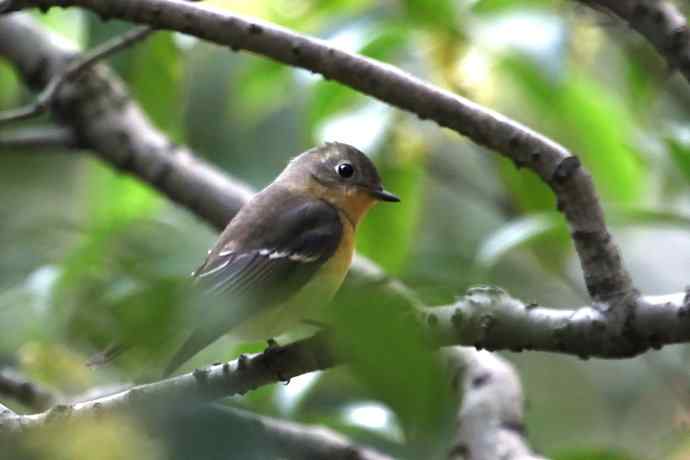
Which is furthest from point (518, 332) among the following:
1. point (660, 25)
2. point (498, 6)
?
point (498, 6)

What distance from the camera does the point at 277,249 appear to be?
3.24 m

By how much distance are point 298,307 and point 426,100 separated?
0.73 meters

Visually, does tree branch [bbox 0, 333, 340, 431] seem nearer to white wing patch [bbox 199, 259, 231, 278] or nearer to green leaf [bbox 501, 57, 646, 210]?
white wing patch [bbox 199, 259, 231, 278]

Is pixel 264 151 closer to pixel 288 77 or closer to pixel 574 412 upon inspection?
pixel 288 77

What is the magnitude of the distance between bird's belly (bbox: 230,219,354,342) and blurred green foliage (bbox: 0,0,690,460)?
183 millimetres

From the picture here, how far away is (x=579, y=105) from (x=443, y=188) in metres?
2.20

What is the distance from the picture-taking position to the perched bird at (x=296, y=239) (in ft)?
9.69

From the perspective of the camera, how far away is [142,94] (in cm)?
407

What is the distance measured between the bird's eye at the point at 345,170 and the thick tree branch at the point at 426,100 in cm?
112

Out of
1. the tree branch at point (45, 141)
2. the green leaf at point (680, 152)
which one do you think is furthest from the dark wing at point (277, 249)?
the tree branch at point (45, 141)

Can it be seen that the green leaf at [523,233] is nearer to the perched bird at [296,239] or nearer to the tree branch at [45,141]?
the perched bird at [296,239]

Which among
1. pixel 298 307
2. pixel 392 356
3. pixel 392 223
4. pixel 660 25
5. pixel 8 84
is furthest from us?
pixel 8 84

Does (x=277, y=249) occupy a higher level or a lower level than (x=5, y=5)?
lower

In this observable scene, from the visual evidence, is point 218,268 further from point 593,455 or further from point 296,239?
point 593,455
